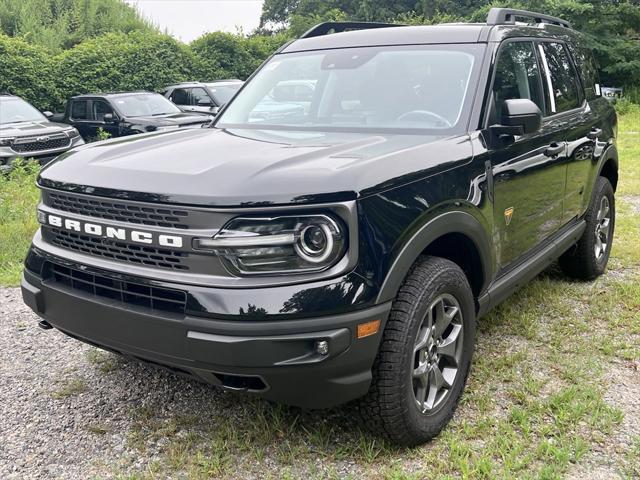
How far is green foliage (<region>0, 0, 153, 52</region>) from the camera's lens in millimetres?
23781

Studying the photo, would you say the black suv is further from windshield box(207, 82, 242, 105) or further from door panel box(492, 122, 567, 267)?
windshield box(207, 82, 242, 105)

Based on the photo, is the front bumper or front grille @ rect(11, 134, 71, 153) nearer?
the front bumper

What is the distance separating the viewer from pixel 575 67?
15.0 feet

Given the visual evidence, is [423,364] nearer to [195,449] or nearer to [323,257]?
[323,257]

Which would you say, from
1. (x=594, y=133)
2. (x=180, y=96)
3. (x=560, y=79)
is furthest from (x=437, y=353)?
(x=180, y=96)

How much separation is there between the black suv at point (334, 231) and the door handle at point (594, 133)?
82cm

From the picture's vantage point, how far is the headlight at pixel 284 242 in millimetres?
2279

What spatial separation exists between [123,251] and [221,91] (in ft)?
42.0

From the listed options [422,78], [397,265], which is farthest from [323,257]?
[422,78]

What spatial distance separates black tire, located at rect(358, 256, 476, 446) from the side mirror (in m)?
0.81

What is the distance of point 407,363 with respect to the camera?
2.54 metres

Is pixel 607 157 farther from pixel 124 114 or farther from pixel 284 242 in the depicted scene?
pixel 124 114

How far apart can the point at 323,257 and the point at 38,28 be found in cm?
2530

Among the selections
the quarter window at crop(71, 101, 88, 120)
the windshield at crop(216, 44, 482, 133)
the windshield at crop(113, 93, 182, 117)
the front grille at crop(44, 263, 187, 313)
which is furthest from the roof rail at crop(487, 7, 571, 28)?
the quarter window at crop(71, 101, 88, 120)
